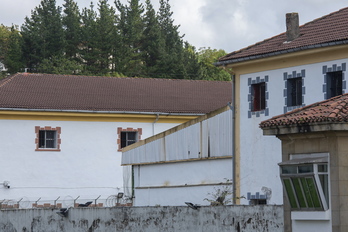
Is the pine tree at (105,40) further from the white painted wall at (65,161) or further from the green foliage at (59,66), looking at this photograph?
the white painted wall at (65,161)

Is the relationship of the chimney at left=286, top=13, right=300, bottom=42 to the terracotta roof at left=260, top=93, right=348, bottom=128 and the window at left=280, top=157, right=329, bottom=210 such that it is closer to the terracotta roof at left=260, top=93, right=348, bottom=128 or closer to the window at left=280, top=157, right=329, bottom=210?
the terracotta roof at left=260, top=93, right=348, bottom=128

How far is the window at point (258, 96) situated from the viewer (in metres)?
34.6

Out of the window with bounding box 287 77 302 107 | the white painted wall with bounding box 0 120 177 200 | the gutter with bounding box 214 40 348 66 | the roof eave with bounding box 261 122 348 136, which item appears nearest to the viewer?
the roof eave with bounding box 261 122 348 136

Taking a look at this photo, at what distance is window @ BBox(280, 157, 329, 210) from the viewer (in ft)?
67.9

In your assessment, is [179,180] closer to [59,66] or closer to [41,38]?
[59,66]

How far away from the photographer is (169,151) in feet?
129

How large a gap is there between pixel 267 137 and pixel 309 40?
3662 millimetres

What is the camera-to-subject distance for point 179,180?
3866cm

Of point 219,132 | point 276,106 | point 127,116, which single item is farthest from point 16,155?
point 276,106

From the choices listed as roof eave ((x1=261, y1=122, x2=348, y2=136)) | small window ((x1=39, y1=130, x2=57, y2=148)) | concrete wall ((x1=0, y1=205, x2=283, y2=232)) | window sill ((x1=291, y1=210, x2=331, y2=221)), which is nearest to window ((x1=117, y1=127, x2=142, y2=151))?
small window ((x1=39, y1=130, x2=57, y2=148))

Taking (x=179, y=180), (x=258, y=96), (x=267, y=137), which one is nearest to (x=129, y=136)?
(x=179, y=180)

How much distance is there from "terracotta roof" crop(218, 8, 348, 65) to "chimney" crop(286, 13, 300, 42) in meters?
0.22

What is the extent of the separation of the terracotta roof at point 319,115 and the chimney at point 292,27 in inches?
447

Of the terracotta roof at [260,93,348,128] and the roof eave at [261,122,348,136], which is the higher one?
the terracotta roof at [260,93,348,128]
